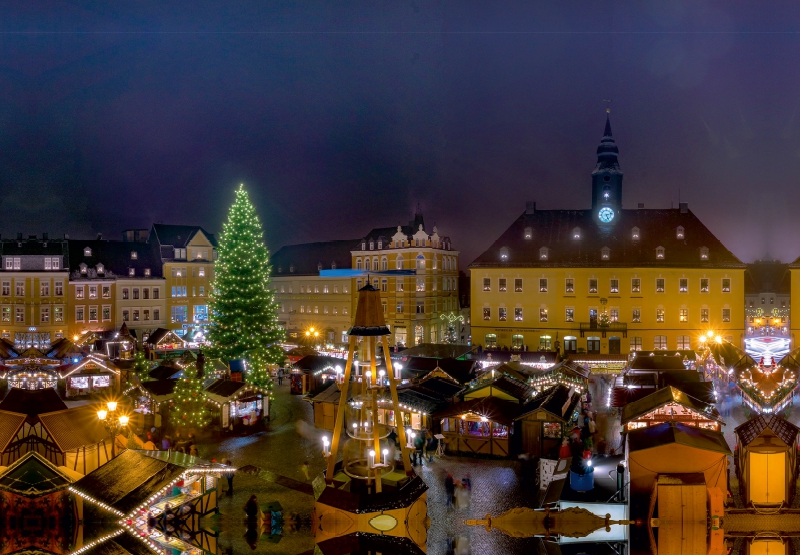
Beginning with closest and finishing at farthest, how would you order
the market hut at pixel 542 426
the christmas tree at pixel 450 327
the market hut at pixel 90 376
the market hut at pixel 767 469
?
the market hut at pixel 767 469
the market hut at pixel 542 426
the market hut at pixel 90 376
the christmas tree at pixel 450 327

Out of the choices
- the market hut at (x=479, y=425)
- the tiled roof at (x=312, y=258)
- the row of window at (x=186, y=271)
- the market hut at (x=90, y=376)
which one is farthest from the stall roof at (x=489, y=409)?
the row of window at (x=186, y=271)

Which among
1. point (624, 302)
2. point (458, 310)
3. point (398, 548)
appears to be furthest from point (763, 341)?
point (398, 548)

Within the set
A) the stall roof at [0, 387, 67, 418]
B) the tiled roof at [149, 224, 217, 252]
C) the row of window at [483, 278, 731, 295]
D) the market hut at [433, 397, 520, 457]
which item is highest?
the tiled roof at [149, 224, 217, 252]

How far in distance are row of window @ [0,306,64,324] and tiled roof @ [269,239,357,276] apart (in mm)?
20121

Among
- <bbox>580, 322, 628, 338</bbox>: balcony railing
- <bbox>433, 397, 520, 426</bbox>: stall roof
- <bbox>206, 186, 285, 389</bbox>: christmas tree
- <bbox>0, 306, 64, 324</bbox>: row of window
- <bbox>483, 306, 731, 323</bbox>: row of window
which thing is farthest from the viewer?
<bbox>0, 306, 64, 324</bbox>: row of window

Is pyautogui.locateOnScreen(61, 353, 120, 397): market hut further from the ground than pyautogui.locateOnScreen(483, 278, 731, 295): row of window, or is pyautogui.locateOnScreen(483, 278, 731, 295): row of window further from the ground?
pyautogui.locateOnScreen(483, 278, 731, 295): row of window

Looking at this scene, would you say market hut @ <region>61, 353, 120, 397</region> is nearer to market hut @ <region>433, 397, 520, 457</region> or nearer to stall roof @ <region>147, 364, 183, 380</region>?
stall roof @ <region>147, 364, 183, 380</region>

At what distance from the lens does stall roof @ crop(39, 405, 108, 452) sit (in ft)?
56.6

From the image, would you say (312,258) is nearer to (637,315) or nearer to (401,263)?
(401,263)

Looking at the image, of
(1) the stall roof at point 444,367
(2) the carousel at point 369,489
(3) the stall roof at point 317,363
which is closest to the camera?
(2) the carousel at point 369,489

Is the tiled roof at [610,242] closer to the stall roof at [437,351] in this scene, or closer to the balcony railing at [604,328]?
the balcony railing at [604,328]

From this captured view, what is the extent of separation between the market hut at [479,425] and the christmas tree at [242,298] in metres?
A: 12.7

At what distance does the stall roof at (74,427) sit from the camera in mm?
17250

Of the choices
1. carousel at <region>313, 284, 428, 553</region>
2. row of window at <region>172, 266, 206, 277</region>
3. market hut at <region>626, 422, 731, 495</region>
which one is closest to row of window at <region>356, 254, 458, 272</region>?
row of window at <region>172, 266, 206, 277</region>
